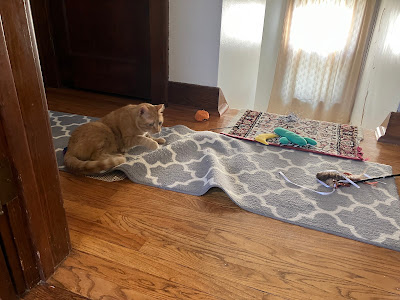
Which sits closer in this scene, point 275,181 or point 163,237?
point 163,237

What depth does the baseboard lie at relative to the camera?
2.37 meters

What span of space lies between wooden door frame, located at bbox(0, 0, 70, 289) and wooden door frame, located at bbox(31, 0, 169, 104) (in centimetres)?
159

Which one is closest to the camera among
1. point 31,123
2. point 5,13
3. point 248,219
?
point 5,13

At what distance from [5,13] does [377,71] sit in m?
3.56

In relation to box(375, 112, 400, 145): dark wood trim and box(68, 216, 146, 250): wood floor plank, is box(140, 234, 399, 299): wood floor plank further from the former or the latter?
box(375, 112, 400, 145): dark wood trim

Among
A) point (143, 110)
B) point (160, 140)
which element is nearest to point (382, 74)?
point (160, 140)

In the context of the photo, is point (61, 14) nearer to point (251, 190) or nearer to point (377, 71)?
point (251, 190)

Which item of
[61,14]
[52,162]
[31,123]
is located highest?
[61,14]

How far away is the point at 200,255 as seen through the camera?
3.43ft

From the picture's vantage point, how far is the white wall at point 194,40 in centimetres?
216

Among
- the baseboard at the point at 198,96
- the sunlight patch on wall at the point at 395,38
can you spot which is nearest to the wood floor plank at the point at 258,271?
the baseboard at the point at 198,96

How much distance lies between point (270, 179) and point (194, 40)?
1.24 metres

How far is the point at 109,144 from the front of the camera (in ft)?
5.28

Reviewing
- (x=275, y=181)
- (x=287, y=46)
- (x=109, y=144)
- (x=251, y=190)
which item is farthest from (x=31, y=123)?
(x=287, y=46)
